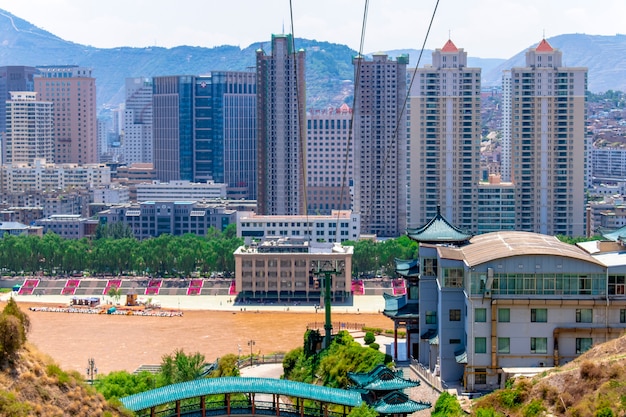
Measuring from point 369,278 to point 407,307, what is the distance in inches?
1408

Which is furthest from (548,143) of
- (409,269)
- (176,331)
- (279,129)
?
(409,269)

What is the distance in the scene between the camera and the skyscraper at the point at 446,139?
74125 millimetres

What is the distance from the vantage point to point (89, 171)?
10900 cm

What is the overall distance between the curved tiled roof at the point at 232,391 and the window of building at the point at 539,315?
5.07 metres

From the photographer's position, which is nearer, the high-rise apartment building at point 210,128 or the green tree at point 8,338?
the green tree at point 8,338

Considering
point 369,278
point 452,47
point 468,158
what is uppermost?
point 452,47

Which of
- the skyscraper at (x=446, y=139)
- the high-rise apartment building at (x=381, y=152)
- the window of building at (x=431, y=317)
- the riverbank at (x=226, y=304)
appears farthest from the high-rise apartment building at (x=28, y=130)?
the window of building at (x=431, y=317)

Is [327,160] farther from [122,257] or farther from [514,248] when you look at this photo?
[514,248]

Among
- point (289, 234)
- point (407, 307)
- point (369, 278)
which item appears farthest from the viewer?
point (289, 234)

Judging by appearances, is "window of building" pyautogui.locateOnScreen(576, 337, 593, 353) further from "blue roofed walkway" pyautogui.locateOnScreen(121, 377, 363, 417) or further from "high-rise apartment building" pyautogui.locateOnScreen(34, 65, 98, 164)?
"high-rise apartment building" pyautogui.locateOnScreen(34, 65, 98, 164)

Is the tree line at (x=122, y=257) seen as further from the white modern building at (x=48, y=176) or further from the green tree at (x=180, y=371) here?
the green tree at (x=180, y=371)

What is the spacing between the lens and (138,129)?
536ft

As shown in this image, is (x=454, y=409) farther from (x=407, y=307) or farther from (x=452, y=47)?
(x=452, y=47)

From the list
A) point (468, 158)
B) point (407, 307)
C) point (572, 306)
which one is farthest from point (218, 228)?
point (572, 306)
